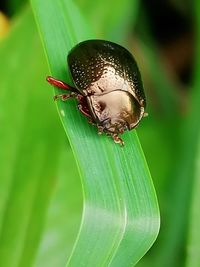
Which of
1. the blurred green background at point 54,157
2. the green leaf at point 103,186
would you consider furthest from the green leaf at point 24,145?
the green leaf at point 103,186

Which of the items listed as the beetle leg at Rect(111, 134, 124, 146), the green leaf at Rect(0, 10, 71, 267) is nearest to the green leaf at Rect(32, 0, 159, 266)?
the beetle leg at Rect(111, 134, 124, 146)

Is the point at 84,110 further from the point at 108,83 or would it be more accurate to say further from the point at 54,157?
the point at 54,157

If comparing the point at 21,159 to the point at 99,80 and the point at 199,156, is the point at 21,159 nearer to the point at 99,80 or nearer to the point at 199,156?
the point at 99,80

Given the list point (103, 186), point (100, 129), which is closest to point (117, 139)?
point (100, 129)

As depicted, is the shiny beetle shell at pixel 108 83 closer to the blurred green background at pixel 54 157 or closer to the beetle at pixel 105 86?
the beetle at pixel 105 86

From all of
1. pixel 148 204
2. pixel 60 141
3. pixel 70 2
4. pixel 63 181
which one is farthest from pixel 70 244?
pixel 70 2
